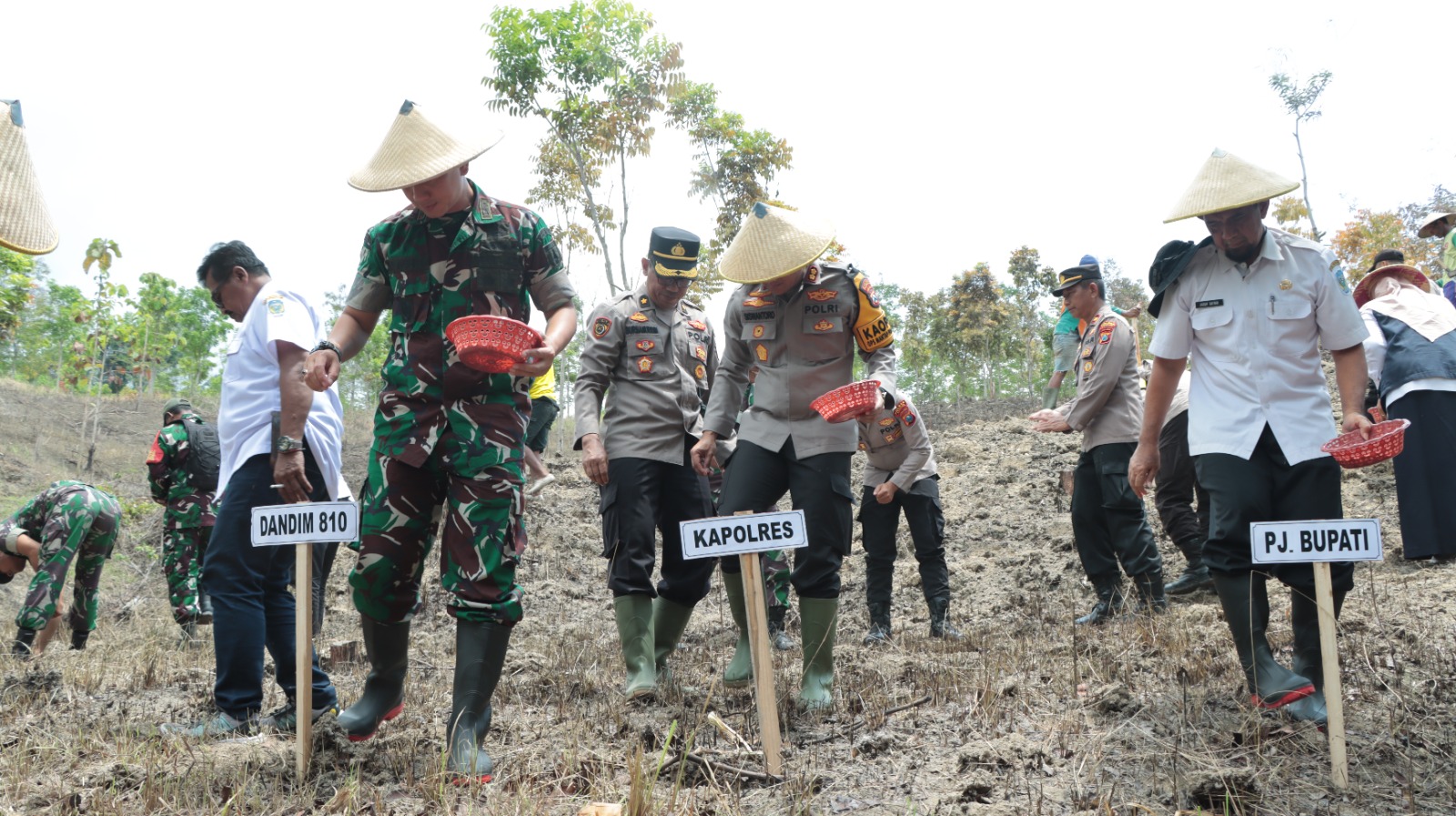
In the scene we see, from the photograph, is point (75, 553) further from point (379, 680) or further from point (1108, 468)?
point (1108, 468)

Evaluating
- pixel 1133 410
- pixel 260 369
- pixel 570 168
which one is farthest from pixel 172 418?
pixel 570 168

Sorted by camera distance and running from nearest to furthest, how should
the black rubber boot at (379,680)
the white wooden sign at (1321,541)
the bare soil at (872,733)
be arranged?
the bare soil at (872,733) < the white wooden sign at (1321,541) < the black rubber boot at (379,680)

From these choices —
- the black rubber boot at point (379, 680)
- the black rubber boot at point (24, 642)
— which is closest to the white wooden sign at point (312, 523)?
the black rubber boot at point (379, 680)

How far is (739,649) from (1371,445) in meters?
2.69

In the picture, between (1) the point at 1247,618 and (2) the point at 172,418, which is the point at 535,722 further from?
(2) the point at 172,418

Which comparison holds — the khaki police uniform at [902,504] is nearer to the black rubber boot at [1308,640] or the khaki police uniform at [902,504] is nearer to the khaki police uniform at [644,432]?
the khaki police uniform at [644,432]

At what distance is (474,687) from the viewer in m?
2.97

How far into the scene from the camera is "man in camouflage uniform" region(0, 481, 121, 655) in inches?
244

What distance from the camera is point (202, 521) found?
655cm

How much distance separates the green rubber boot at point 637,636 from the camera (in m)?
4.19

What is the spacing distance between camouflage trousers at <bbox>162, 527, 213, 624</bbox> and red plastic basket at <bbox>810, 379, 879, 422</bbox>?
4.94 meters

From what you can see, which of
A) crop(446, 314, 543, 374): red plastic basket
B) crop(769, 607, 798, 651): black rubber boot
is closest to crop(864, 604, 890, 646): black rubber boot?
crop(769, 607, 798, 651): black rubber boot

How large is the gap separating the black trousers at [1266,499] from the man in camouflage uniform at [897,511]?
8.61 feet

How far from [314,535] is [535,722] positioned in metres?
1.17
